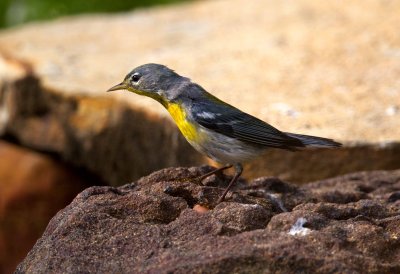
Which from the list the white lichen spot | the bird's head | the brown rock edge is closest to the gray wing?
the bird's head

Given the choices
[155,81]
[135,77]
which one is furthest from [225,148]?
[135,77]

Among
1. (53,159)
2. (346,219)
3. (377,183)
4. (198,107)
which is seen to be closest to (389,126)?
(377,183)

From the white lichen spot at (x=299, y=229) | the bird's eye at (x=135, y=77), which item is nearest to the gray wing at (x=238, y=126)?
the bird's eye at (x=135, y=77)

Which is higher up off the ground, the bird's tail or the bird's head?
the bird's head

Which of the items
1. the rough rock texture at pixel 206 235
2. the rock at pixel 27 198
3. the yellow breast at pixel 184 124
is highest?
the yellow breast at pixel 184 124

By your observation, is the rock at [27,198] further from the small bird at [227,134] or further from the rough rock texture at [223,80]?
the small bird at [227,134]

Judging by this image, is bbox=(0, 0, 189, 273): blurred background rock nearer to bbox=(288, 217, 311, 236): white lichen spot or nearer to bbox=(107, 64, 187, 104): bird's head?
bbox=(107, 64, 187, 104): bird's head

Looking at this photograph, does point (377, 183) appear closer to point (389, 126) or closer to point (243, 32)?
point (389, 126)
